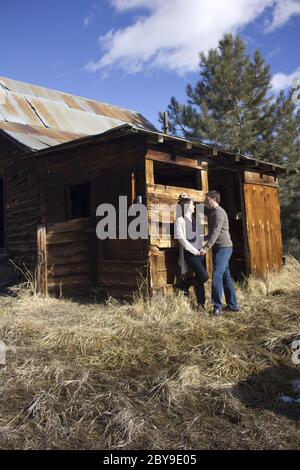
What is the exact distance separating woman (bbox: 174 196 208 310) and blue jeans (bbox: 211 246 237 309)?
0.25 metres

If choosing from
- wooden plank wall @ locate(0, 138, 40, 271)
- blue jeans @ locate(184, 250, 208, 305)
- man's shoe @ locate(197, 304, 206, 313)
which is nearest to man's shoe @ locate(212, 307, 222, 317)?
man's shoe @ locate(197, 304, 206, 313)

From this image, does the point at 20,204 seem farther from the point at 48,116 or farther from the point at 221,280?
the point at 221,280

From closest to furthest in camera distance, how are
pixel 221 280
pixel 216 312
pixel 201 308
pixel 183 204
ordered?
1. pixel 216 312
2. pixel 221 280
3. pixel 201 308
4. pixel 183 204

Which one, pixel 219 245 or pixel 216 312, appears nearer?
pixel 216 312

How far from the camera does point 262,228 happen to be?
9.33 meters

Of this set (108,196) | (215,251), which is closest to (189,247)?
(215,251)

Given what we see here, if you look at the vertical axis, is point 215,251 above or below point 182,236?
below

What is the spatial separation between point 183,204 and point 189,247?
2.77 feet

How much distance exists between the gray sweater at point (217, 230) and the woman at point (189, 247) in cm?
29

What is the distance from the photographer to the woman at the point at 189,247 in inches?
251

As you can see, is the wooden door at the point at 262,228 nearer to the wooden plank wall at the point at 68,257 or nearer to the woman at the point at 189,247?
the woman at the point at 189,247

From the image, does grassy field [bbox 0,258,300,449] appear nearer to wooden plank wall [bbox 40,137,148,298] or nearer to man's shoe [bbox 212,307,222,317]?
man's shoe [bbox 212,307,222,317]

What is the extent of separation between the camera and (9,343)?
4938 mm

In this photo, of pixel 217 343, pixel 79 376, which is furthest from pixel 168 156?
pixel 79 376
